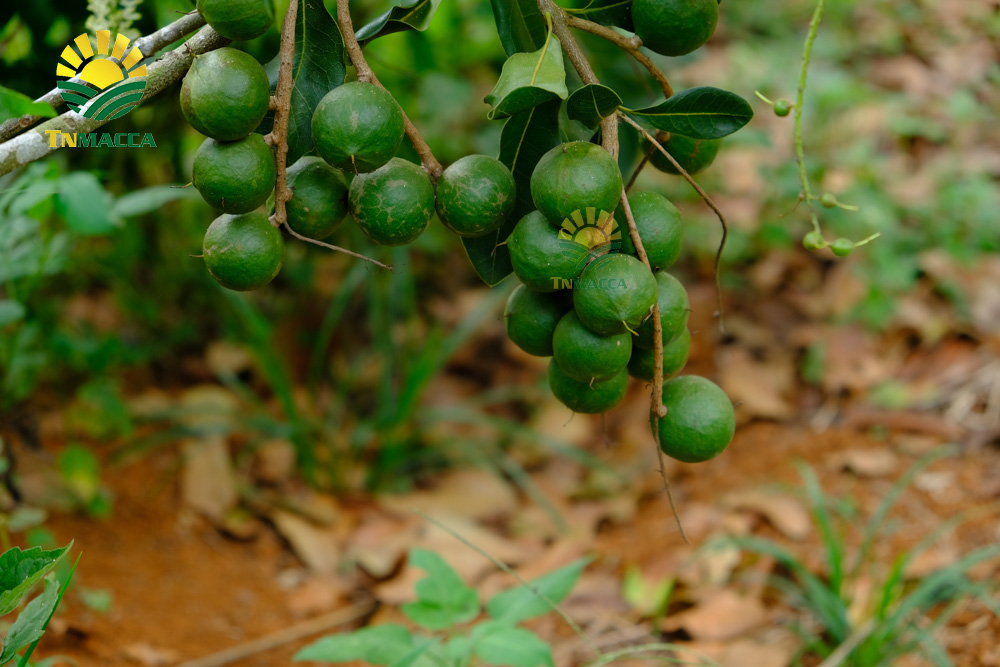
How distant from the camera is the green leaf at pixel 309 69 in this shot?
93cm

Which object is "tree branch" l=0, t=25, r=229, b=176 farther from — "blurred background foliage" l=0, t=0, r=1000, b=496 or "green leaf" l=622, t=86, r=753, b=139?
"blurred background foliage" l=0, t=0, r=1000, b=496

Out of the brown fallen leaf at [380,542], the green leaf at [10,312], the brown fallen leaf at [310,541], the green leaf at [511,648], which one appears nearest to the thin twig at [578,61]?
the green leaf at [511,648]

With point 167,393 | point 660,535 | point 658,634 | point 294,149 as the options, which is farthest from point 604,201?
point 167,393

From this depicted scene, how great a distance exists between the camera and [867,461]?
222cm

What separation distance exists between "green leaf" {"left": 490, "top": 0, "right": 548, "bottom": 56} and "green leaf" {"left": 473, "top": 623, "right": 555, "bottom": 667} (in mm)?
848

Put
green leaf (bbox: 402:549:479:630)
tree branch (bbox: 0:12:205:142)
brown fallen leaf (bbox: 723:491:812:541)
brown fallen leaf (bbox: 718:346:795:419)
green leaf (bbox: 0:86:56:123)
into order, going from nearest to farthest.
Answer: green leaf (bbox: 0:86:56:123) → tree branch (bbox: 0:12:205:142) → green leaf (bbox: 402:549:479:630) → brown fallen leaf (bbox: 723:491:812:541) → brown fallen leaf (bbox: 718:346:795:419)

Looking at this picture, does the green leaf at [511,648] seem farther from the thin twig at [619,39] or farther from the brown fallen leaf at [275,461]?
the brown fallen leaf at [275,461]

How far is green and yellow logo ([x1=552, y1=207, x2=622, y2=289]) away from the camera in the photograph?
0.85 meters

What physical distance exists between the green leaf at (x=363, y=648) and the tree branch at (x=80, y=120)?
31.0 inches

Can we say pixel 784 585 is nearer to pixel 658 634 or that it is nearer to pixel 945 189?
pixel 658 634

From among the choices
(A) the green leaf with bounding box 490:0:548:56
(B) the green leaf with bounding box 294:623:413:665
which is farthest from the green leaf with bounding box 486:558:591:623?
(A) the green leaf with bounding box 490:0:548:56

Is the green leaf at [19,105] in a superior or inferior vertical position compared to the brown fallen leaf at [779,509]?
superior

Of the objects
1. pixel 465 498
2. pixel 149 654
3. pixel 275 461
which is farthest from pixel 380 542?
pixel 149 654

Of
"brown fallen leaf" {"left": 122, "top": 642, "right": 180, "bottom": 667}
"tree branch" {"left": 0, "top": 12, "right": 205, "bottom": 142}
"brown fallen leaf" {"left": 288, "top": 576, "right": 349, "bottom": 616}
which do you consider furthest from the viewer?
"brown fallen leaf" {"left": 288, "top": 576, "right": 349, "bottom": 616}
